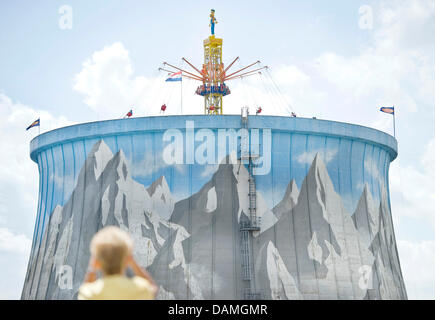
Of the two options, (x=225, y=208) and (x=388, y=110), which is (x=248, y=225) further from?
(x=388, y=110)

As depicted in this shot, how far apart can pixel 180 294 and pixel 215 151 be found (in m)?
6.90

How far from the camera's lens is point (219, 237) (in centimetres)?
3189

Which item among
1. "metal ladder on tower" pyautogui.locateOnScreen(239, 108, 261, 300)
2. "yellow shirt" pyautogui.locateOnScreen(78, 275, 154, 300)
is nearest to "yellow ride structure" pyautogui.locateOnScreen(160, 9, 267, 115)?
"metal ladder on tower" pyautogui.locateOnScreen(239, 108, 261, 300)

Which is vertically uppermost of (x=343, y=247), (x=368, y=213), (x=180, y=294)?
(x=368, y=213)

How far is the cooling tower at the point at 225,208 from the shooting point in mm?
31672

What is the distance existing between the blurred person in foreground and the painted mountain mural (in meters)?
26.0

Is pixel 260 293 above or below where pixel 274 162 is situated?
below

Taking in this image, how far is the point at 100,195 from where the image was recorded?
33594 mm

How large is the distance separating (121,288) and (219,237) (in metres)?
26.7

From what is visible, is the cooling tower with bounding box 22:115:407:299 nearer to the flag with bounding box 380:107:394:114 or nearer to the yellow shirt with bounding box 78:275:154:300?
the flag with bounding box 380:107:394:114

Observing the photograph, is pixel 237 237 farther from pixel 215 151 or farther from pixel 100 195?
pixel 100 195

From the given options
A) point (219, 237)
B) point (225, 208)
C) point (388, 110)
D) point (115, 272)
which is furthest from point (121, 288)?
point (388, 110)
